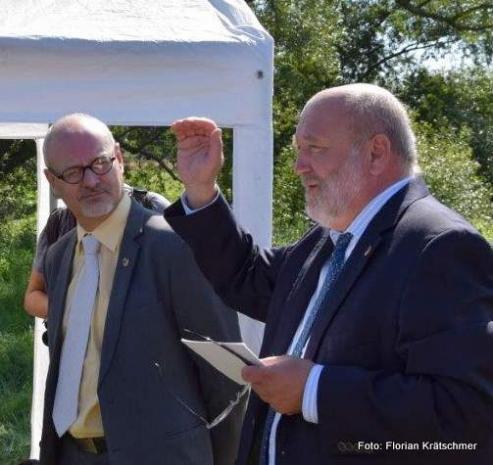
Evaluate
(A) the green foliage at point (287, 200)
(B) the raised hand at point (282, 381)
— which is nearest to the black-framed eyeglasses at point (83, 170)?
(B) the raised hand at point (282, 381)

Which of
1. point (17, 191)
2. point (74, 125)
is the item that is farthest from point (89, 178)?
point (17, 191)

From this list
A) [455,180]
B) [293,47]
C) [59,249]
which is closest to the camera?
[59,249]

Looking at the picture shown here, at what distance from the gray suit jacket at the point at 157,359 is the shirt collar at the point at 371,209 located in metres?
0.82

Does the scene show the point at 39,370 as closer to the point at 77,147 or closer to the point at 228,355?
the point at 77,147

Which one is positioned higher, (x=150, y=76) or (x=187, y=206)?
(x=150, y=76)

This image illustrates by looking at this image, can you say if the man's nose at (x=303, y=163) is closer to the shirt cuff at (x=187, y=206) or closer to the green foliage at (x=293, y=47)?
the shirt cuff at (x=187, y=206)

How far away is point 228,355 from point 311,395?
22 cm

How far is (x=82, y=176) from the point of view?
2.86m

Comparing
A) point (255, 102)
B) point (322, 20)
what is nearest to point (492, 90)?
point (322, 20)

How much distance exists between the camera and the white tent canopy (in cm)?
288

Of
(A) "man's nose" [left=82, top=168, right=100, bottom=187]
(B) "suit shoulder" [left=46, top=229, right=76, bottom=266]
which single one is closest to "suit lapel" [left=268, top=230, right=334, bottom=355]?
(A) "man's nose" [left=82, top=168, right=100, bottom=187]

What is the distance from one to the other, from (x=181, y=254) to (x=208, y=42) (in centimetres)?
61

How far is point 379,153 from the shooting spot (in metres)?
2.02

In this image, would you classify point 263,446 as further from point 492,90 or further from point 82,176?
point 492,90
